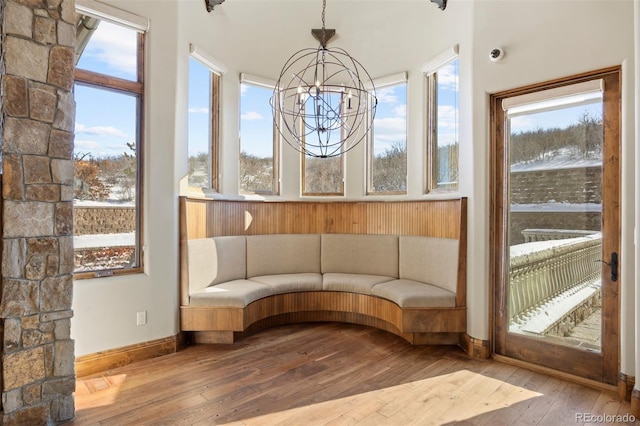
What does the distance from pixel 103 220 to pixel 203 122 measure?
5.22 feet

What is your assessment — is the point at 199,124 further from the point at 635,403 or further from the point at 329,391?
the point at 635,403

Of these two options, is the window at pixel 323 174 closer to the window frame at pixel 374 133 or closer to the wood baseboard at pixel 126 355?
the window frame at pixel 374 133

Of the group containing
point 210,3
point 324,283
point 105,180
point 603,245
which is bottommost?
point 324,283

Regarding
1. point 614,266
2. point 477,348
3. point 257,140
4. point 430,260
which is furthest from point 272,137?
point 614,266

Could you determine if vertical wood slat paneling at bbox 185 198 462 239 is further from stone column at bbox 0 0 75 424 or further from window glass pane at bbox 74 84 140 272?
stone column at bbox 0 0 75 424

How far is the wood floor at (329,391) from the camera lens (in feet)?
7.43

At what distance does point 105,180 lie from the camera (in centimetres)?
298

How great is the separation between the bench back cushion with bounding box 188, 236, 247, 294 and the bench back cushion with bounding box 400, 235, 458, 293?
1.92 m

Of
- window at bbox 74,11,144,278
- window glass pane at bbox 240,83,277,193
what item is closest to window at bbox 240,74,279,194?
window glass pane at bbox 240,83,277,193

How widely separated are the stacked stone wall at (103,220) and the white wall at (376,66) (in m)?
0.18

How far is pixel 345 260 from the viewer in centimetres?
→ 450

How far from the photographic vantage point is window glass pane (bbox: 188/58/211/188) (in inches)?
151

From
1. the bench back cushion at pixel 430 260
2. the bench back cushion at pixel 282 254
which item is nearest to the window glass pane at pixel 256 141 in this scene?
the bench back cushion at pixel 282 254

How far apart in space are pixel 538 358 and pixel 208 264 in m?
3.19
